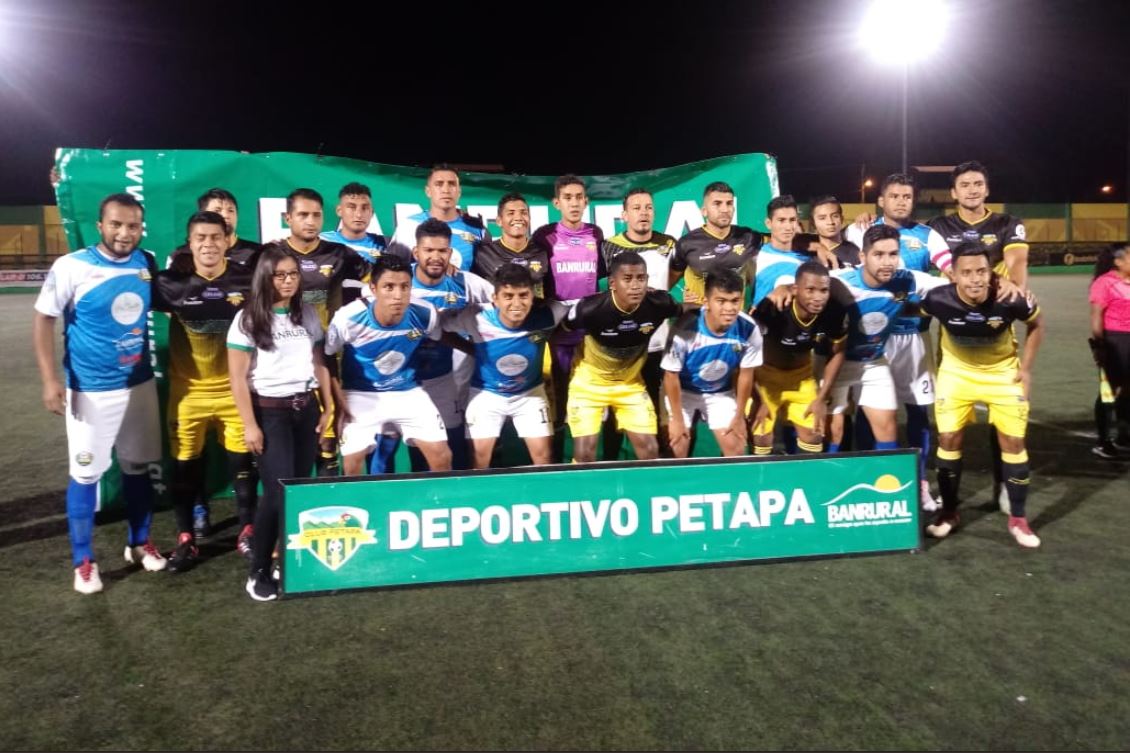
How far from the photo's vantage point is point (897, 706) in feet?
9.84

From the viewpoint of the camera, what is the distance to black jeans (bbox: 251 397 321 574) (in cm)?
402

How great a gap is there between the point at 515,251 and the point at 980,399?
3.22 m

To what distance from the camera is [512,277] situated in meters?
4.95

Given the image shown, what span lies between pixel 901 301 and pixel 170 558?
4.92 meters

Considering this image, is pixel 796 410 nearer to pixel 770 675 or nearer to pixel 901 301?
pixel 901 301

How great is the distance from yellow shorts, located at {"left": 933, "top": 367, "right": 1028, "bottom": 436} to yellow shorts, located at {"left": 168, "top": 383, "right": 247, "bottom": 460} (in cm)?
445

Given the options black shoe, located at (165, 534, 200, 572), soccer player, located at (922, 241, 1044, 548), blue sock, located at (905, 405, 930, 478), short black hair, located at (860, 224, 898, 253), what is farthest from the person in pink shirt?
black shoe, located at (165, 534, 200, 572)

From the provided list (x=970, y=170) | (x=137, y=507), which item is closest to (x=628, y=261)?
(x=970, y=170)

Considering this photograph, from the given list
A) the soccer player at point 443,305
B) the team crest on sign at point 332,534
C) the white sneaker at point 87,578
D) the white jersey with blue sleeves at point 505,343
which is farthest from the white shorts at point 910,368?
the white sneaker at point 87,578

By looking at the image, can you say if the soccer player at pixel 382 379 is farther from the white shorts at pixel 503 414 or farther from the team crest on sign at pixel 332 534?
the team crest on sign at pixel 332 534

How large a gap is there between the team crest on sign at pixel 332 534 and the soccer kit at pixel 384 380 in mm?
981

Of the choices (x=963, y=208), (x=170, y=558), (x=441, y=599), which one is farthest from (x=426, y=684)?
(x=963, y=208)

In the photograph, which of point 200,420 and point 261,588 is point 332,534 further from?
point 200,420

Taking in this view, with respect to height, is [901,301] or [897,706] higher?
[901,301]
